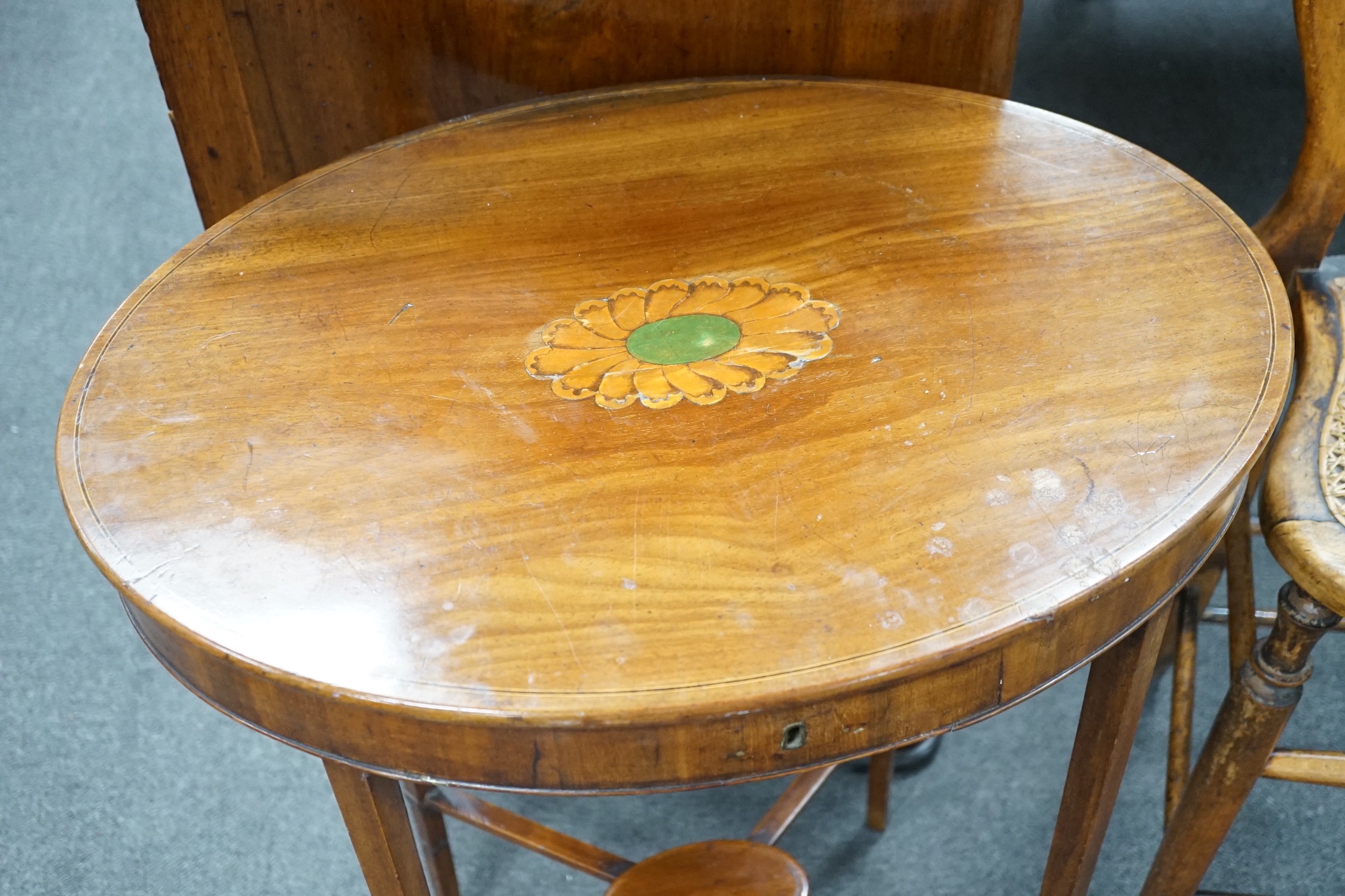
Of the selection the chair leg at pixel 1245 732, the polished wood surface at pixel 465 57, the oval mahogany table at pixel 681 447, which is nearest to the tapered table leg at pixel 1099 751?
the oval mahogany table at pixel 681 447

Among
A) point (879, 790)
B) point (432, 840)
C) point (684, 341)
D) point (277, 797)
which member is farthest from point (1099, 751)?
point (277, 797)

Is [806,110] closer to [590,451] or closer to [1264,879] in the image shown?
[590,451]

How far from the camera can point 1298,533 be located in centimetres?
83

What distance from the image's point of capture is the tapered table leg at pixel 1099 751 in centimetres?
74

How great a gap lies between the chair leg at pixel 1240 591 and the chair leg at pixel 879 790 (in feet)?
1.18

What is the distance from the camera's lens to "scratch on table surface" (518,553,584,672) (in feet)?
1.83

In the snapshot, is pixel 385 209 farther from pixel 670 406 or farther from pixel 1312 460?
pixel 1312 460

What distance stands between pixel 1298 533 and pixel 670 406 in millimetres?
460

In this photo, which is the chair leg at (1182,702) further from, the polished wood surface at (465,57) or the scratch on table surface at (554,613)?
the scratch on table surface at (554,613)

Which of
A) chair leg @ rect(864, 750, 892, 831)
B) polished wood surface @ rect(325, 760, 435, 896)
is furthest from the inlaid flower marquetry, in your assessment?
chair leg @ rect(864, 750, 892, 831)

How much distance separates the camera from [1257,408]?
673 mm

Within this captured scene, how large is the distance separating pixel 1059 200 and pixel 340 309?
532mm

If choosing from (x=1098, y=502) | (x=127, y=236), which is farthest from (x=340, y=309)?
(x=127, y=236)

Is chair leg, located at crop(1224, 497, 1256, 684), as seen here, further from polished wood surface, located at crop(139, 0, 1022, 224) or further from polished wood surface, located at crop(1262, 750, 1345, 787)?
polished wood surface, located at crop(139, 0, 1022, 224)
